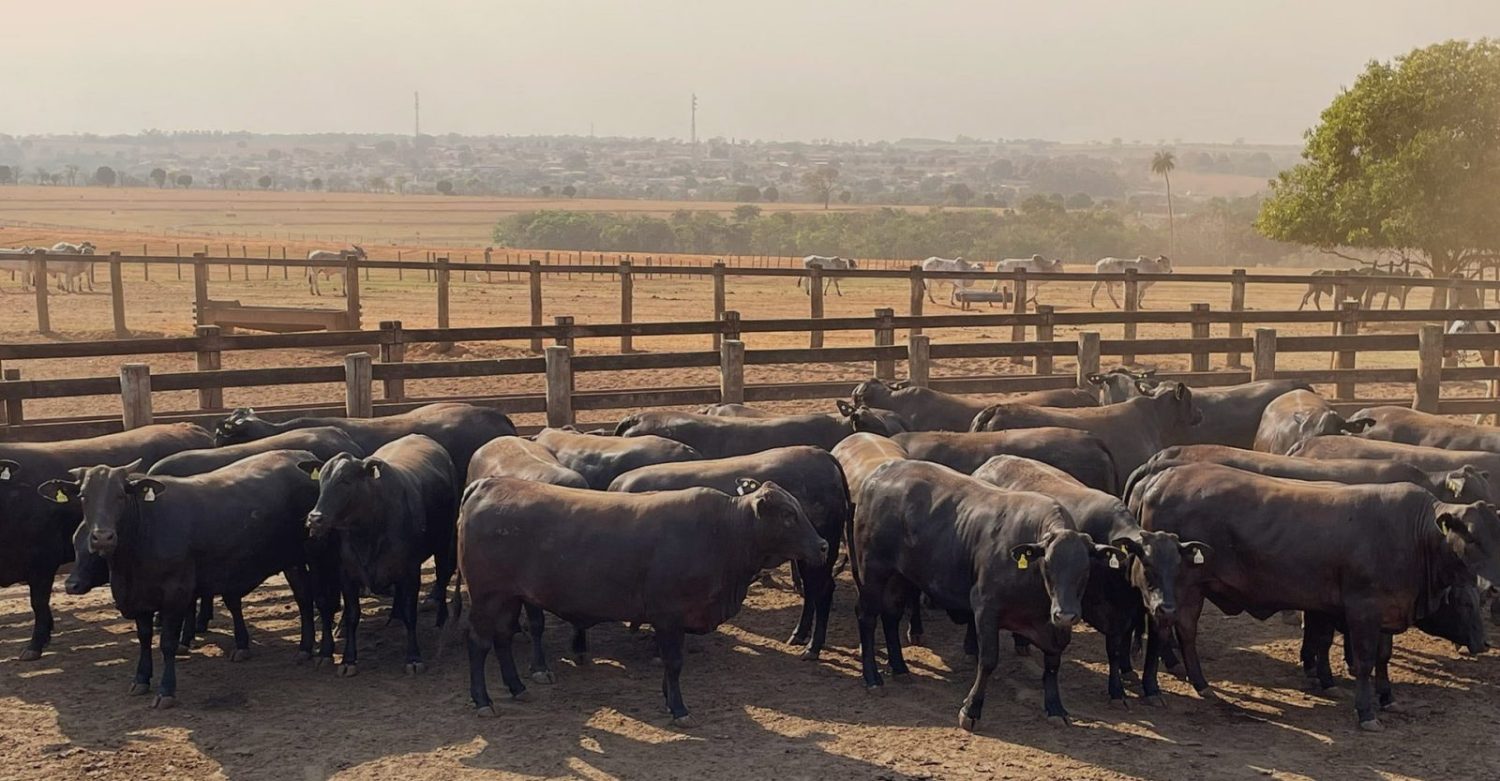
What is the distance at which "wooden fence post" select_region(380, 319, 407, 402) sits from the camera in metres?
14.3

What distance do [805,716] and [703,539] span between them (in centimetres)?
123

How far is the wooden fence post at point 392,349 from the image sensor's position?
561 inches

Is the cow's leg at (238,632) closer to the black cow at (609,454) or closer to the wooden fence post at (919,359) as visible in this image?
the black cow at (609,454)

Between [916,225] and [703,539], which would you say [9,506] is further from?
[916,225]

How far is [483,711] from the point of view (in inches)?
335

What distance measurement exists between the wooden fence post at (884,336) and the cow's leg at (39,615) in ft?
30.0

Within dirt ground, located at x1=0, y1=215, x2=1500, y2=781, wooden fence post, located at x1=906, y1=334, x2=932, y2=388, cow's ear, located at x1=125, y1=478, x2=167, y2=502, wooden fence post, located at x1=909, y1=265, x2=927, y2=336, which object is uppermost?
wooden fence post, located at x1=909, y1=265, x2=927, y2=336

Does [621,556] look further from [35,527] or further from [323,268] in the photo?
[323,268]

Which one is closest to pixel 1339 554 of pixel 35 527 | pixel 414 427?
pixel 414 427

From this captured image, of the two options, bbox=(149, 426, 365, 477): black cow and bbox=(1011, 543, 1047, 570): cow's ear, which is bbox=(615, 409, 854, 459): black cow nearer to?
bbox=(149, 426, 365, 477): black cow

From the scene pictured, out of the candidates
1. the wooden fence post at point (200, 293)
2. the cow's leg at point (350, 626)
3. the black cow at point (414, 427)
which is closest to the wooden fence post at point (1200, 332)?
the black cow at point (414, 427)

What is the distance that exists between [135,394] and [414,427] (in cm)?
266

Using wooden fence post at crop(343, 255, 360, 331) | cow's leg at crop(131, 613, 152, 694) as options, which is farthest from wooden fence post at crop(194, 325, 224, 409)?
wooden fence post at crop(343, 255, 360, 331)

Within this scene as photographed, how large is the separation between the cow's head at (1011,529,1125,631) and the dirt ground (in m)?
0.76
